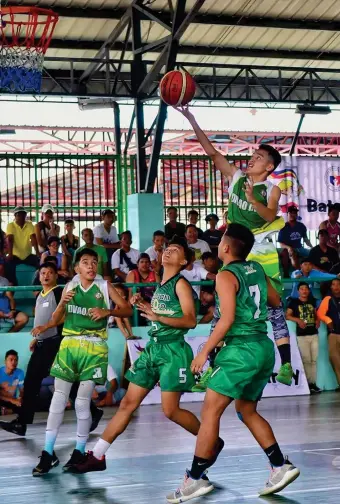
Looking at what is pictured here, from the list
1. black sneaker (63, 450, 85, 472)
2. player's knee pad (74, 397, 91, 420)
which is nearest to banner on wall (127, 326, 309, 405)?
player's knee pad (74, 397, 91, 420)

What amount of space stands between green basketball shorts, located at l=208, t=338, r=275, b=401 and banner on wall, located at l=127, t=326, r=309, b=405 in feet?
28.5

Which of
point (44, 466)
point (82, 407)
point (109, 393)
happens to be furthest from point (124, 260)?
point (44, 466)

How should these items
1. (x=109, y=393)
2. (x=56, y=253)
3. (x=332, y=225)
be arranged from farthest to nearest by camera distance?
(x=332, y=225) → (x=56, y=253) → (x=109, y=393)

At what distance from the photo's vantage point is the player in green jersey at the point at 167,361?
7.79 metres

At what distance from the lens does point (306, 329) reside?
16.9 metres

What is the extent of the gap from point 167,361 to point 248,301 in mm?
1193

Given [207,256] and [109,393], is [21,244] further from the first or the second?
[109,393]

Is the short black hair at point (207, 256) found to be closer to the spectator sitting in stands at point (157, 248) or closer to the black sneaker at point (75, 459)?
the spectator sitting in stands at point (157, 248)

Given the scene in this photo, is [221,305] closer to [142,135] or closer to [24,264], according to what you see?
[24,264]

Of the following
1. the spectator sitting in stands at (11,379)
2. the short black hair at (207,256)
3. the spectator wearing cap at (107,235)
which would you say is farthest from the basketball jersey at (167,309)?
the spectator wearing cap at (107,235)

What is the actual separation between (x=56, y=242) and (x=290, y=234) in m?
5.77

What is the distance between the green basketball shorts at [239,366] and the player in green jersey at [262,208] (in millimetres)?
1155

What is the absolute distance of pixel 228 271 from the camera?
6.91 m

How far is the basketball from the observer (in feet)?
32.2
